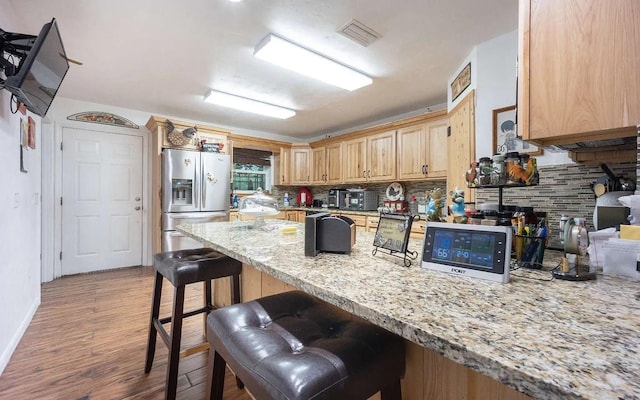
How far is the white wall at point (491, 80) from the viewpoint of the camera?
220cm

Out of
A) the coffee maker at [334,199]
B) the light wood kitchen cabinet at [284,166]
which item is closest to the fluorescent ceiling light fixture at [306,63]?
the coffee maker at [334,199]

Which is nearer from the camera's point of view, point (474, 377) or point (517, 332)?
point (517, 332)

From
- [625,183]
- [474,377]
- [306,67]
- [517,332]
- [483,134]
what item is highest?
[306,67]

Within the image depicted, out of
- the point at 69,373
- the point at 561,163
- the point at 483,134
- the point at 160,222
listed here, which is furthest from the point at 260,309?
the point at 160,222

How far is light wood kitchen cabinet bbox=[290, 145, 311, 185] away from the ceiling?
1649mm

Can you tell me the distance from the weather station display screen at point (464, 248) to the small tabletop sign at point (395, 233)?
0.41 ft

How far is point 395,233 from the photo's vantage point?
1099mm

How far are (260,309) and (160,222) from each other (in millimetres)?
3555

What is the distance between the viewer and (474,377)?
743 millimetres

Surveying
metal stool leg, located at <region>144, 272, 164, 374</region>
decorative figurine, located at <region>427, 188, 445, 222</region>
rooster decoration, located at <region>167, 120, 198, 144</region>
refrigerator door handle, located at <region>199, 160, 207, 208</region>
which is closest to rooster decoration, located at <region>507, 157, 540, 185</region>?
decorative figurine, located at <region>427, 188, 445, 222</region>

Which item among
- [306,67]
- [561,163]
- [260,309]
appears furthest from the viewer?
[306,67]

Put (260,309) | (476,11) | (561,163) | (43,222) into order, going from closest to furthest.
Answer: (260,309)
(561,163)
(476,11)
(43,222)

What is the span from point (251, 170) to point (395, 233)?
15.6ft

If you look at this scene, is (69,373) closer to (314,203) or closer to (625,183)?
(625,183)
